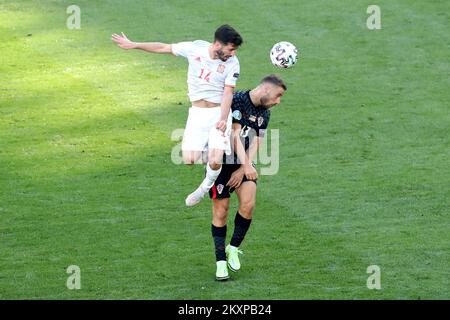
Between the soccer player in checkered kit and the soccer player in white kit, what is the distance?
96mm

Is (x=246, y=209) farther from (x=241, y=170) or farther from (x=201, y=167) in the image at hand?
(x=201, y=167)

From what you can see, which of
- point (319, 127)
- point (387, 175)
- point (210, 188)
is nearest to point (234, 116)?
point (210, 188)

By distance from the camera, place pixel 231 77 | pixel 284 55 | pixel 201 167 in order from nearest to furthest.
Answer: pixel 231 77 < pixel 284 55 < pixel 201 167

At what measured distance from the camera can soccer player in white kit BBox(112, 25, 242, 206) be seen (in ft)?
34.9

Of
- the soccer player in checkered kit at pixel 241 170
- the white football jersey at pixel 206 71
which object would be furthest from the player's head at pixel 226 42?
the soccer player in checkered kit at pixel 241 170

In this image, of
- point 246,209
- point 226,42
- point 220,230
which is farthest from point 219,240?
point 226,42

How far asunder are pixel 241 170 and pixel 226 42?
3.98ft

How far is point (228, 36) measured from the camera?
34.4ft

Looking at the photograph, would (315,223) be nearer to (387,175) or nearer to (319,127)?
(387,175)

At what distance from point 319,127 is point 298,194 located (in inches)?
104

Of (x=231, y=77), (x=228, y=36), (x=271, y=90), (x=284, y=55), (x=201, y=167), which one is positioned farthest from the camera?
(x=201, y=167)

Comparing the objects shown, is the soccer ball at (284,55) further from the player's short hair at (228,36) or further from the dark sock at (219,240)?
the dark sock at (219,240)

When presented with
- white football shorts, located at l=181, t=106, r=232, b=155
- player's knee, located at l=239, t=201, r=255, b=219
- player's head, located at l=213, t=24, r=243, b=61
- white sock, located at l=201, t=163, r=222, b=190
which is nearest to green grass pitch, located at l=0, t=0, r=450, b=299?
player's knee, located at l=239, t=201, r=255, b=219

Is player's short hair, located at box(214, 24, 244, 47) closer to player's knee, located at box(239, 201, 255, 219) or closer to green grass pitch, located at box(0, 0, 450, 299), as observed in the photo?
player's knee, located at box(239, 201, 255, 219)
